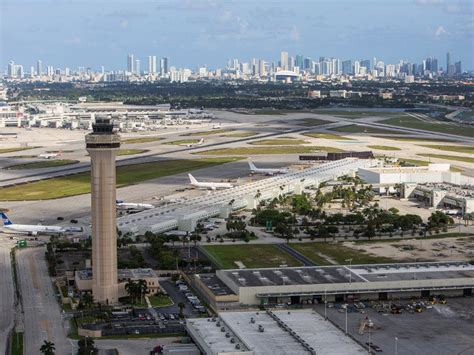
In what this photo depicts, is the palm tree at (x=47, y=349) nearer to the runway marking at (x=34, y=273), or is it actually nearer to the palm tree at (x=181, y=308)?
the palm tree at (x=181, y=308)

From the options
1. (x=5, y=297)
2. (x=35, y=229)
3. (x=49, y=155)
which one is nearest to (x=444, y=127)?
(x=49, y=155)

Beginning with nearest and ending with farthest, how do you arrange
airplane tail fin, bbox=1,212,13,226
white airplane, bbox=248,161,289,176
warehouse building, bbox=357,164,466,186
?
airplane tail fin, bbox=1,212,13,226
warehouse building, bbox=357,164,466,186
white airplane, bbox=248,161,289,176

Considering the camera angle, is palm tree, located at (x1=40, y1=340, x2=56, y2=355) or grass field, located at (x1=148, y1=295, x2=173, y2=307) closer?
palm tree, located at (x1=40, y1=340, x2=56, y2=355)

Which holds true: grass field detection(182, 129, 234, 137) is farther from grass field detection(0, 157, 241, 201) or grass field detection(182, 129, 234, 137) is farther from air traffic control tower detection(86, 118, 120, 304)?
air traffic control tower detection(86, 118, 120, 304)

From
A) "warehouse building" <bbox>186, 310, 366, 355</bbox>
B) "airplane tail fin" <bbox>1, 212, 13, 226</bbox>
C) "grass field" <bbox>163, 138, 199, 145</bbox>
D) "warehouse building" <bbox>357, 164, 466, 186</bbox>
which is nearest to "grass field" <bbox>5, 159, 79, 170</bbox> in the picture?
"grass field" <bbox>163, 138, 199, 145</bbox>

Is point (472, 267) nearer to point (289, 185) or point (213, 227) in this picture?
point (213, 227)

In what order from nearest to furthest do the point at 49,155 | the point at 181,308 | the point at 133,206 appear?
the point at 181,308
the point at 133,206
the point at 49,155

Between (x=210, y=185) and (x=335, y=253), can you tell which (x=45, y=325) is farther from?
(x=210, y=185)

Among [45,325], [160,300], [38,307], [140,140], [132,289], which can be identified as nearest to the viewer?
[45,325]
